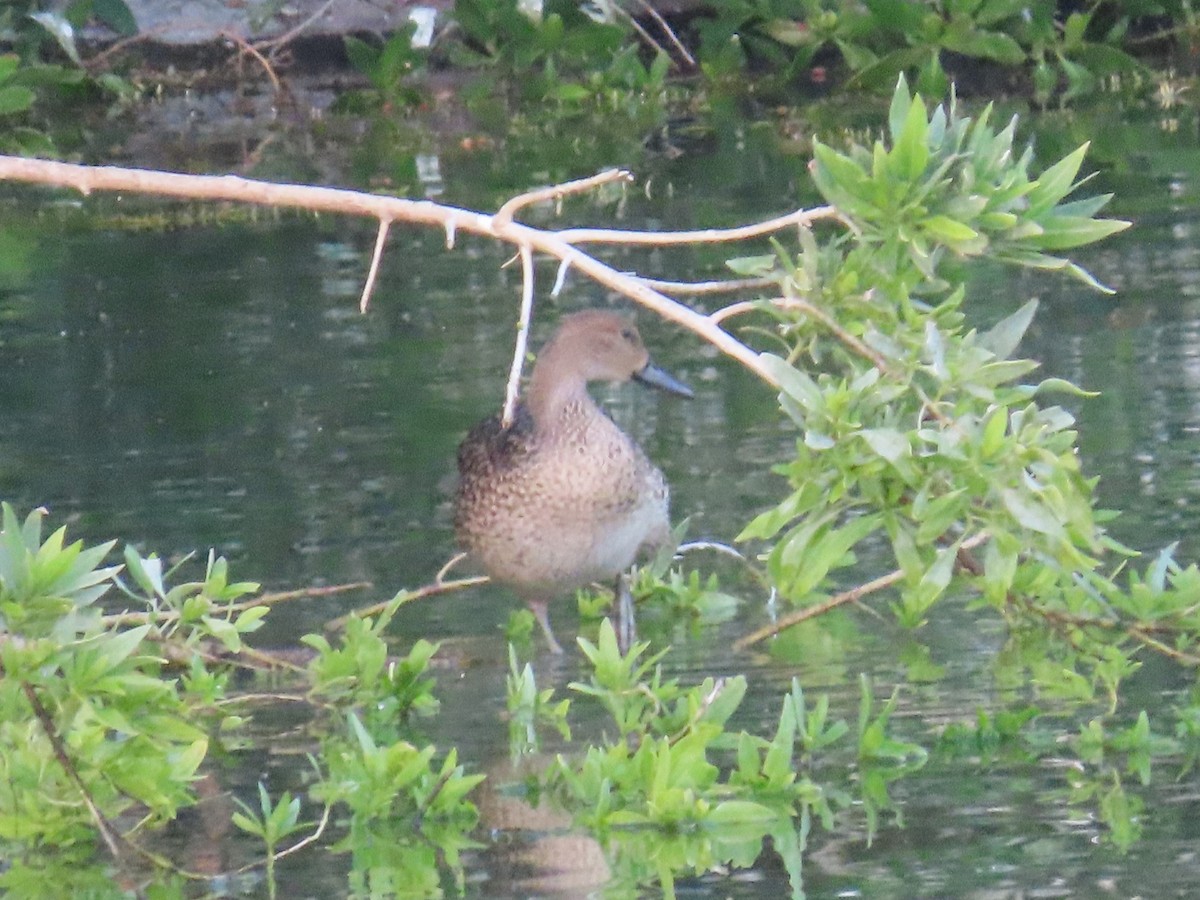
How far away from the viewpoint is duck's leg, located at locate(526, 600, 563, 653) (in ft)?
20.9

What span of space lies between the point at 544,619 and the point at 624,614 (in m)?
0.21

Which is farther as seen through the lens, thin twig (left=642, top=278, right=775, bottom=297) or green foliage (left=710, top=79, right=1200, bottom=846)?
thin twig (left=642, top=278, right=775, bottom=297)

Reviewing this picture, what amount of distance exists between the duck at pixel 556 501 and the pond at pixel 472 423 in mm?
223

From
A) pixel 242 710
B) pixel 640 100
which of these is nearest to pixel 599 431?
pixel 242 710

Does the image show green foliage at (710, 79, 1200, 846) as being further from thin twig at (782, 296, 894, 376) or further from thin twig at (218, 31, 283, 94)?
thin twig at (218, 31, 283, 94)

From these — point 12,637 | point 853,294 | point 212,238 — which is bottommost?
point 212,238

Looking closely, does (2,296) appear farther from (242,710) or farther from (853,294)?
(853,294)

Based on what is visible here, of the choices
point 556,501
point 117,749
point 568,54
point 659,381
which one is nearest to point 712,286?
point 117,749

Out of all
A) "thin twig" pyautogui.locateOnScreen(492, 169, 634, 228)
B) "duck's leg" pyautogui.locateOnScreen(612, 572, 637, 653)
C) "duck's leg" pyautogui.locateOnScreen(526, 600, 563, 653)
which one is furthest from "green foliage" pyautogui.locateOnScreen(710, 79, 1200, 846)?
"duck's leg" pyautogui.locateOnScreen(526, 600, 563, 653)

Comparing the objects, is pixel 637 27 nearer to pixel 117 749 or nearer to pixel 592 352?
pixel 592 352

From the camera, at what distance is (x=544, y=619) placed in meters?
6.44

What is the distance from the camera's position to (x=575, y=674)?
6.05m

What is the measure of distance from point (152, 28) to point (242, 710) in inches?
507

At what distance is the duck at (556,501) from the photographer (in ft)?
20.7
